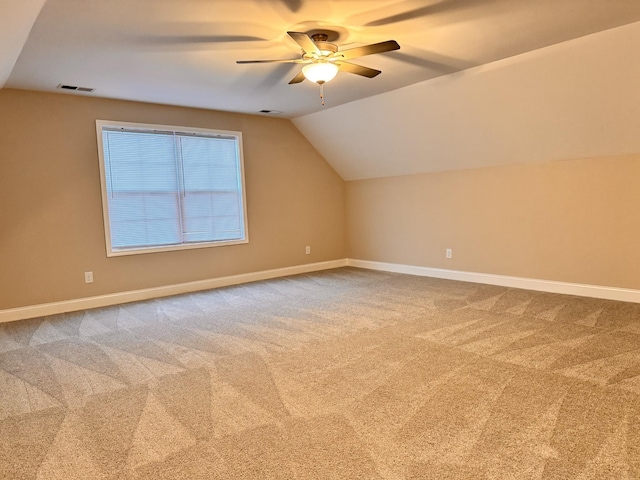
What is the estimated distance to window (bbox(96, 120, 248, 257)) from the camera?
15.6 feet

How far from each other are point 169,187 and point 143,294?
4.53 feet

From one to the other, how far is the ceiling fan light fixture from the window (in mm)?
2669

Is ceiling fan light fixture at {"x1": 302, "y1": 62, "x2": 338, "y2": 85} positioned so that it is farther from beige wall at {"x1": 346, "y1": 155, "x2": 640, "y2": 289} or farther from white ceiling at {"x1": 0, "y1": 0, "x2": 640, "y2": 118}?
beige wall at {"x1": 346, "y1": 155, "x2": 640, "y2": 289}

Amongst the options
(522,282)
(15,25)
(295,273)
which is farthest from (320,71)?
(295,273)

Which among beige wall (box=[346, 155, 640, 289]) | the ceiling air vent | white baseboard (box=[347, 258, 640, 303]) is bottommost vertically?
white baseboard (box=[347, 258, 640, 303])

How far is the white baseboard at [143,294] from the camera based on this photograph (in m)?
4.29

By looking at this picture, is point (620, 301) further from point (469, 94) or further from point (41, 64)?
point (41, 64)

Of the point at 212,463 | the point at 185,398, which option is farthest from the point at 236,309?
the point at 212,463

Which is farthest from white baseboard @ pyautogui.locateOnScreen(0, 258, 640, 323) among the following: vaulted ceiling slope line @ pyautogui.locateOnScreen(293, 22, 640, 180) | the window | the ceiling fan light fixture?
the ceiling fan light fixture

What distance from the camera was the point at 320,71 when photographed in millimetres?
3088

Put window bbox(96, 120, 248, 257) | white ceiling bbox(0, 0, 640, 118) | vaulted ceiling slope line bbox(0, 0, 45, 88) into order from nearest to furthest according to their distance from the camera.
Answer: vaulted ceiling slope line bbox(0, 0, 45, 88)
white ceiling bbox(0, 0, 640, 118)
window bbox(96, 120, 248, 257)

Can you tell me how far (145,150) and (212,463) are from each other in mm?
4173

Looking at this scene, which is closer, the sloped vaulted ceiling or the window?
the sloped vaulted ceiling

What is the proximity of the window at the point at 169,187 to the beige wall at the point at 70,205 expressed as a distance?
0.38ft
